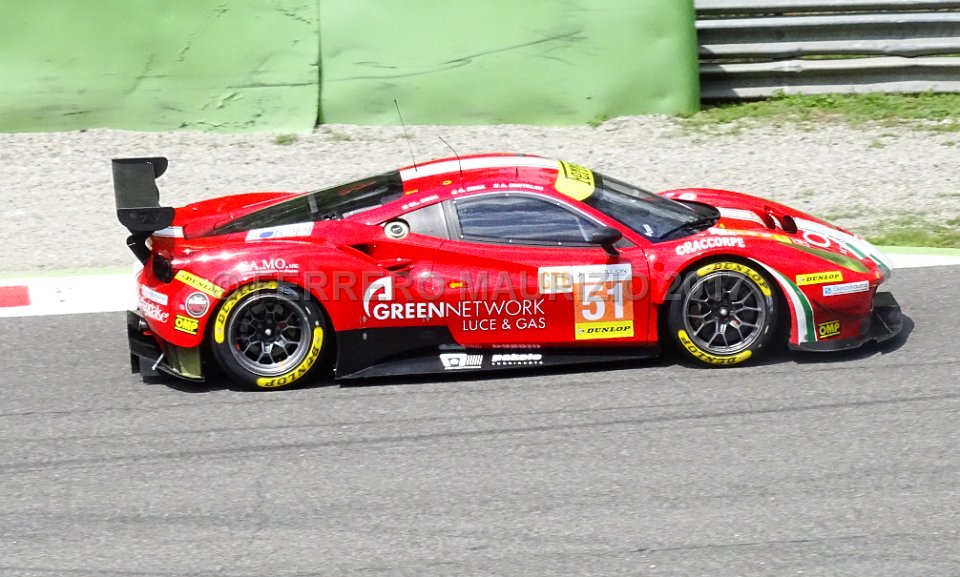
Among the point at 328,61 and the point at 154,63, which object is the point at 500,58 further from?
the point at 154,63

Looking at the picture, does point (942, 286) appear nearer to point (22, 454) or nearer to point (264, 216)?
point (264, 216)

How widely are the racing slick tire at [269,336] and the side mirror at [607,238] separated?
1472mm

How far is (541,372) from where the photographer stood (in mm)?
6457

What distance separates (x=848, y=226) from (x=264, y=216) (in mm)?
4652

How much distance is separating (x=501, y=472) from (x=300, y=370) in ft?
4.92

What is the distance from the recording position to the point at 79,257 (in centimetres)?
863

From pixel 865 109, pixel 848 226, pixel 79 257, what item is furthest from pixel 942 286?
pixel 79 257

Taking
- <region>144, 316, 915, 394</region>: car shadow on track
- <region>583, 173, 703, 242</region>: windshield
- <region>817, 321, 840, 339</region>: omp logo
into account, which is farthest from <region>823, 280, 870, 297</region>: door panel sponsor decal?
<region>583, 173, 703, 242</region>: windshield

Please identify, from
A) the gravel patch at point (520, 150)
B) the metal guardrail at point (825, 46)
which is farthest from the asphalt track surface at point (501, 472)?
the metal guardrail at point (825, 46)

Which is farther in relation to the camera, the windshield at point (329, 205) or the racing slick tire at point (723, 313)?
the windshield at point (329, 205)

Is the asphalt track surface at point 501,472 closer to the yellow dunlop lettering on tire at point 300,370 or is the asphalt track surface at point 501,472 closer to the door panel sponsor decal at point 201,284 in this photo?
the yellow dunlop lettering on tire at point 300,370

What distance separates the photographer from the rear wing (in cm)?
619

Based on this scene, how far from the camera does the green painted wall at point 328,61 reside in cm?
1040

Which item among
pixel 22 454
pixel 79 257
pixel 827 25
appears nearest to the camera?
pixel 22 454
